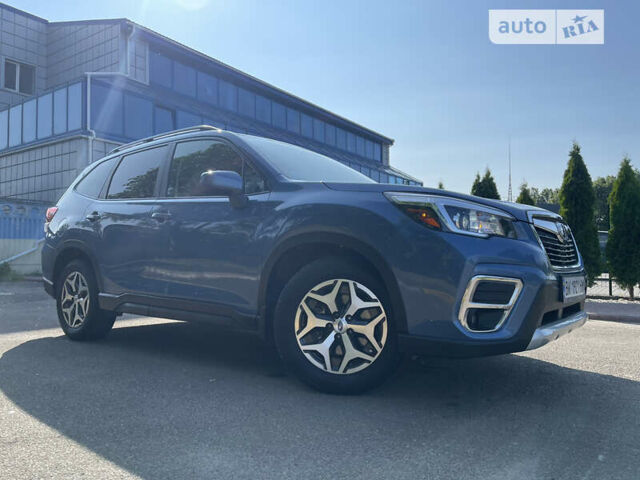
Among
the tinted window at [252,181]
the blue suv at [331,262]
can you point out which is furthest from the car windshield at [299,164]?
the tinted window at [252,181]

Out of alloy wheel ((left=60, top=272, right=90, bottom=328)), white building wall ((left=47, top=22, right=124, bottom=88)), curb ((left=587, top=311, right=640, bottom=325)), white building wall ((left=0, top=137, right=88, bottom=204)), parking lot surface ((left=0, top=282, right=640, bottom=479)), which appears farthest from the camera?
white building wall ((left=47, top=22, right=124, bottom=88))

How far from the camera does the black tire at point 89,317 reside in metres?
5.02

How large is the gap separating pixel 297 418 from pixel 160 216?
2132 mm

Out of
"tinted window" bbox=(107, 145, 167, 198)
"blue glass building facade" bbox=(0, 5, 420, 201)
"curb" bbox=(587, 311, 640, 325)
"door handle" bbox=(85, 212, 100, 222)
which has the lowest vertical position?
"curb" bbox=(587, 311, 640, 325)

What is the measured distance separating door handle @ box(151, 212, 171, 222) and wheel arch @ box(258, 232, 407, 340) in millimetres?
1130

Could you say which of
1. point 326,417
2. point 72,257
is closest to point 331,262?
point 326,417

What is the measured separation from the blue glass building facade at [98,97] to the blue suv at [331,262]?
54.0 feet

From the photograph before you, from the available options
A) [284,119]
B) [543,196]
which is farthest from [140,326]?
[543,196]

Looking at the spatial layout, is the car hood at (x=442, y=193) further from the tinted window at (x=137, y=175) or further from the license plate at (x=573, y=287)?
the tinted window at (x=137, y=175)

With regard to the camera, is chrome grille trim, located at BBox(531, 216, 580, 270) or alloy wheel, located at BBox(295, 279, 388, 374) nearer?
alloy wheel, located at BBox(295, 279, 388, 374)

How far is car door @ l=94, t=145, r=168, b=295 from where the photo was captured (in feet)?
14.5

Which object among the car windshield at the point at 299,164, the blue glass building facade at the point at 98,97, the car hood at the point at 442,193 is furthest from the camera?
the blue glass building facade at the point at 98,97

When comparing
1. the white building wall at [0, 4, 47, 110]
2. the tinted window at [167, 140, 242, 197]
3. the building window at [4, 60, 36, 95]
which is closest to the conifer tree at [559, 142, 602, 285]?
the tinted window at [167, 140, 242, 197]

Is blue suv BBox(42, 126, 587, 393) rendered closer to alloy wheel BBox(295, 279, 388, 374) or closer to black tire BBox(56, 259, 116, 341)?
alloy wheel BBox(295, 279, 388, 374)
